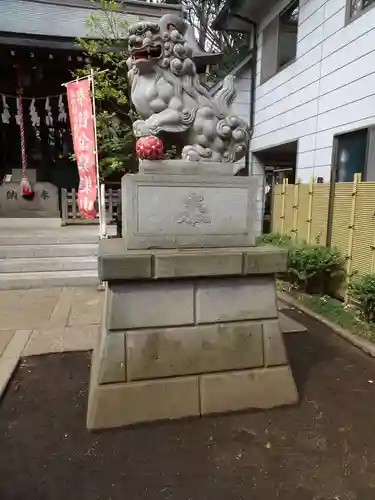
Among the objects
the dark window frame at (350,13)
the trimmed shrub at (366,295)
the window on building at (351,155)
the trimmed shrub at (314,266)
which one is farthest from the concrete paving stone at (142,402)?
the dark window frame at (350,13)

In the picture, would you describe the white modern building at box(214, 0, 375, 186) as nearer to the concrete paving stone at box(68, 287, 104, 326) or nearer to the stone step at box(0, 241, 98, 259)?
the concrete paving stone at box(68, 287, 104, 326)

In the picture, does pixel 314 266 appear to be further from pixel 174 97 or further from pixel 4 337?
pixel 4 337

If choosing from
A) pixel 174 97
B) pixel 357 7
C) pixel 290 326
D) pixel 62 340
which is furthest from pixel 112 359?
pixel 357 7

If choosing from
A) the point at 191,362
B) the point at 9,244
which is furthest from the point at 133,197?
the point at 9,244

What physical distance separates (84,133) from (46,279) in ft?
10.8

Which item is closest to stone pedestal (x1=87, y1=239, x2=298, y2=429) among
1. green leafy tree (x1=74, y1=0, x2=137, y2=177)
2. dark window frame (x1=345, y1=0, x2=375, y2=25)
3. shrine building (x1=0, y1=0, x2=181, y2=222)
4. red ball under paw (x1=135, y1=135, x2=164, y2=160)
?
red ball under paw (x1=135, y1=135, x2=164, y2=160)

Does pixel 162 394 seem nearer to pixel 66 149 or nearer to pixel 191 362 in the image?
pixel 191 362

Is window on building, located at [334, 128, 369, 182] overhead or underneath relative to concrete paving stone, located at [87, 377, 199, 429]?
overhead

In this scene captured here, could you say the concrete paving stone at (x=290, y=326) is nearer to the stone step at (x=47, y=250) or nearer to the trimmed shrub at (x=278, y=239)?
the trimmed shrub at (x=278, y=239)

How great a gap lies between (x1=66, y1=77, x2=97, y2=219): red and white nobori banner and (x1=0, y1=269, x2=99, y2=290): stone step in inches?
64.1

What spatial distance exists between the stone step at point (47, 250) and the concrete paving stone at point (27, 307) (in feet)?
3.91

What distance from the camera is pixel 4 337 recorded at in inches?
181

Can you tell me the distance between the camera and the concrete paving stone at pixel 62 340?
422 cm

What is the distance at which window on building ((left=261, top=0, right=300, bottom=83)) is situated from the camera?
899 cm
